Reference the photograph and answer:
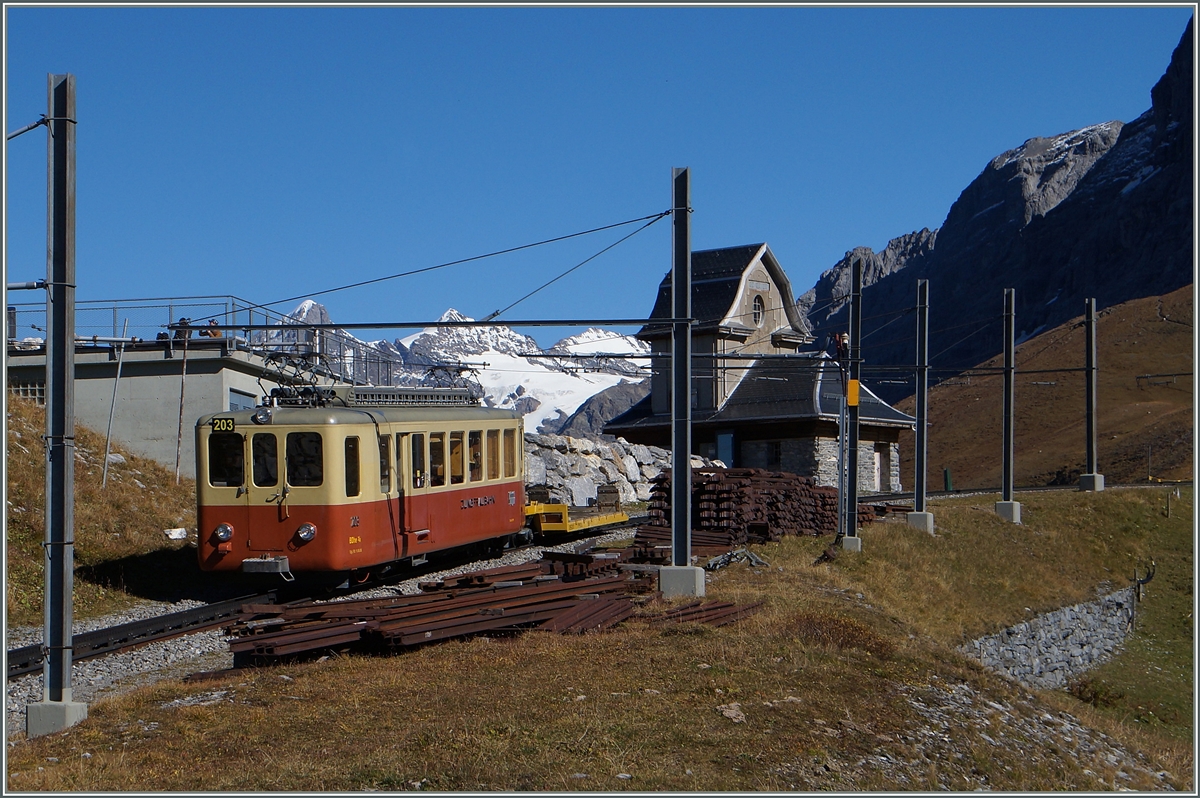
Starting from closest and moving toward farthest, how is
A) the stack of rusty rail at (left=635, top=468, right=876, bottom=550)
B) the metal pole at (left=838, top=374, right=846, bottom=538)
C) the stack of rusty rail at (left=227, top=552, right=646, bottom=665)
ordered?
1. the stack of rusty rail at (left=227, top=552, right=646, bottom=665)
2. the metal pole at (left=838, top=374, right=846, bottom=538)
3. the stack of rusty rail at (left=635, top=468, right=876, bottom=550)

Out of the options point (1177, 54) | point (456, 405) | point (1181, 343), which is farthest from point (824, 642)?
point (1177, 54)

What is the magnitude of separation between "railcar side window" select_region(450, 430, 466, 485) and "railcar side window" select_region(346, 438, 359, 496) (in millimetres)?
2935

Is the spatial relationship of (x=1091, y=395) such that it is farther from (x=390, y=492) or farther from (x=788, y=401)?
(x=390, y=492)

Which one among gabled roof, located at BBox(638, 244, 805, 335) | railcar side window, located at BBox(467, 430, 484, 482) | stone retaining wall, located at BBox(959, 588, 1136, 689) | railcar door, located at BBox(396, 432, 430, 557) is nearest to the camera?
railcar door, located at BBox(396, 432, 430, 557)

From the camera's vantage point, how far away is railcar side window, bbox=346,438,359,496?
17.4 meters

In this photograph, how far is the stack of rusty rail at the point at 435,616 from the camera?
42.2 feet

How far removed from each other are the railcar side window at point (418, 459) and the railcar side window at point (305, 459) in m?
2.08

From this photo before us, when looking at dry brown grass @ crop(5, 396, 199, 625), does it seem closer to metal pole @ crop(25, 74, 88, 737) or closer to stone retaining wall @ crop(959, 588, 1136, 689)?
metal pole @ crop(25, 74, 88, 737)

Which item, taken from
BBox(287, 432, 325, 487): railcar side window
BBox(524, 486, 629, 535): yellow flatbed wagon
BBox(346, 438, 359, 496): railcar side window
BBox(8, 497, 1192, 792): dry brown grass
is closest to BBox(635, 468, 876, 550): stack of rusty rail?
BBox(524, 486, 629, 535): yellow flatbed wagon

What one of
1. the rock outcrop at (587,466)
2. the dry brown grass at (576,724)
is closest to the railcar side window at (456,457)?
the dry brown grass at (576,724)

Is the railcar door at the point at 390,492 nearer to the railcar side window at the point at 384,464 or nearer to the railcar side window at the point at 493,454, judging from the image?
the railcar side window at the point at 384,464

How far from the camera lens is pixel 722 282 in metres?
56.1

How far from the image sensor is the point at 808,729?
972 centimetres

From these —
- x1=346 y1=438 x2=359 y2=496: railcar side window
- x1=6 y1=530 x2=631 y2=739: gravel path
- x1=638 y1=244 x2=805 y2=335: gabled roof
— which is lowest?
x1=6 y1=530 x2=631 y2=739: gravel path
